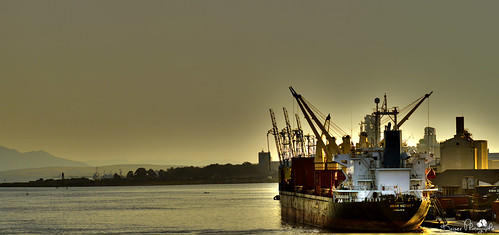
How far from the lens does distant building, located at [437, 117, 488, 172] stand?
14962 centimetres

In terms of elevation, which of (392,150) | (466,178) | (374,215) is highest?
(392,150)

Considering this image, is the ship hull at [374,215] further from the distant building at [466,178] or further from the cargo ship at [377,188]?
the distant building at [466,178]

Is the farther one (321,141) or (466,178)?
(466,178)

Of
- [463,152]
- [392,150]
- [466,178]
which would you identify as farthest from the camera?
[463,152]

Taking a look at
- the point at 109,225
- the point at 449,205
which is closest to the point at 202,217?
the point at 109,225

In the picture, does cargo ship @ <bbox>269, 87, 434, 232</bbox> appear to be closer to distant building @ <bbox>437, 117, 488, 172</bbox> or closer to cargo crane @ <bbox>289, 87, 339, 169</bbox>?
cargo crane @ <bbox>289, 87, 339, 169</bbox>

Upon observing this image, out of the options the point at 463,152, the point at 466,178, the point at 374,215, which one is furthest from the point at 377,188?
the point at 463,152

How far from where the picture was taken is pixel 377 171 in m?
76.4

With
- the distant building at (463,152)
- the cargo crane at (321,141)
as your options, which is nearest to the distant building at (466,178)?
the distant building at (463,152)

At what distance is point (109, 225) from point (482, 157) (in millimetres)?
77433

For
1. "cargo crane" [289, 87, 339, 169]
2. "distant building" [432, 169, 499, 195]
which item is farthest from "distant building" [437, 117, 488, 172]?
"cargo crane" [289, 87, 339, 169]

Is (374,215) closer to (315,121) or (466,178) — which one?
(315,121)

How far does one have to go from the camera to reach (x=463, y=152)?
494 feet

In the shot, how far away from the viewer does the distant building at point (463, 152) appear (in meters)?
150
